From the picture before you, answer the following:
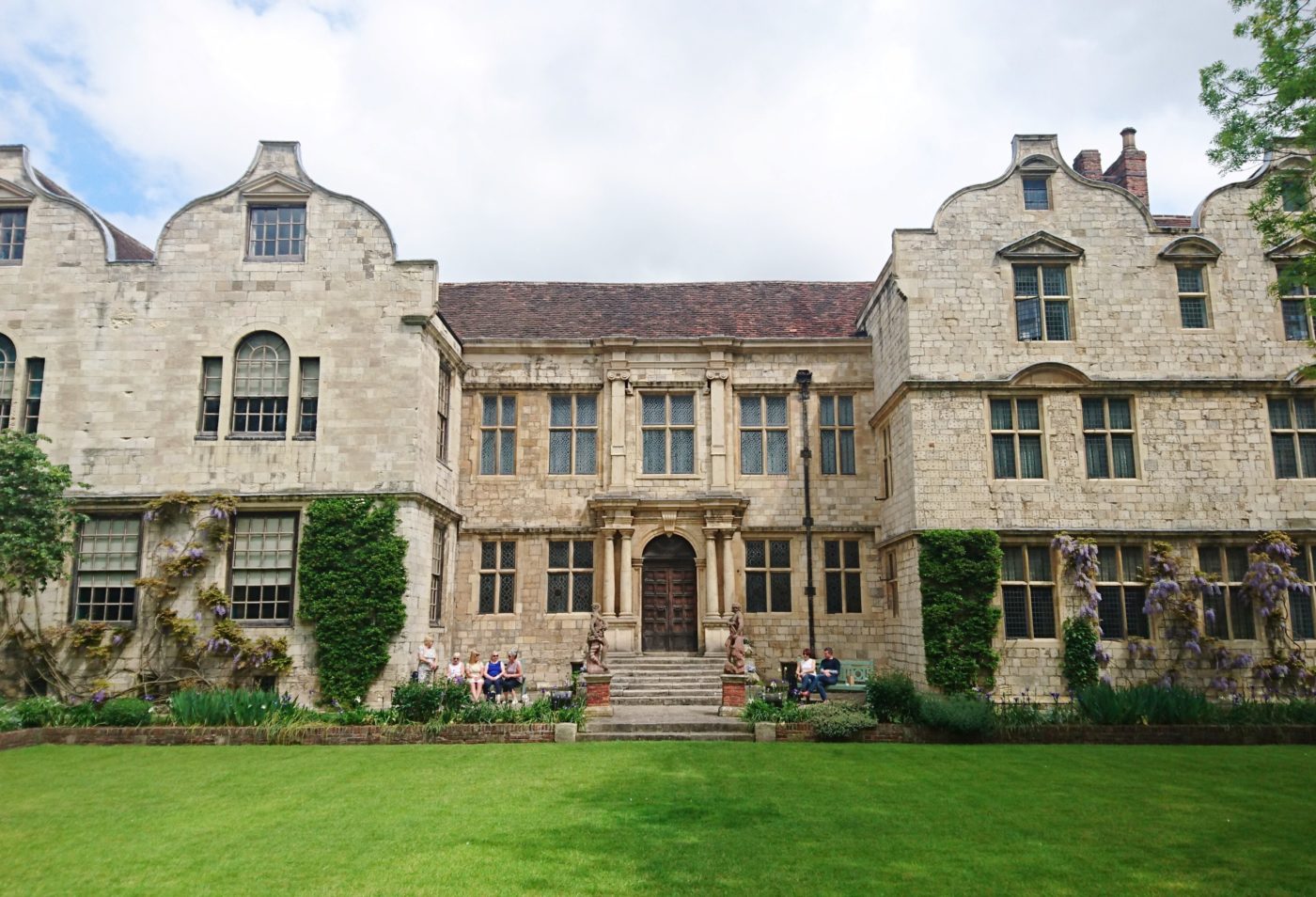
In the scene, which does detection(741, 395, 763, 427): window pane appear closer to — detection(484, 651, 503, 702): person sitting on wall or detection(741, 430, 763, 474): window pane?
detection(741, 430, 763, 474): window pane

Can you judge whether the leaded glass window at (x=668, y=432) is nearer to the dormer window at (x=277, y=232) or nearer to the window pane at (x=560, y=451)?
the window pane at (x=560, y=451)

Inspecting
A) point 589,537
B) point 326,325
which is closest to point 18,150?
point 326,325

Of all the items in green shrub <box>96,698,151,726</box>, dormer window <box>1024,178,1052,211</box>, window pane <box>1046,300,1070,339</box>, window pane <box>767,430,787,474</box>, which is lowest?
green shrub <box>96,698,151,726</box>

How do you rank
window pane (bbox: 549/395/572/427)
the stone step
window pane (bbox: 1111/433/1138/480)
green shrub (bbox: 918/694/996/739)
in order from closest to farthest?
green shrub (bbox: 918/694/996/739) < the stone step < window pane (bbox: 1111/433/1138/480) < window pane (bbox: 549/395/572/427)

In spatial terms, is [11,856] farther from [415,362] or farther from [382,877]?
[415,362]

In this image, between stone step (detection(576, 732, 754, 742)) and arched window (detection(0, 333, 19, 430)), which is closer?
stone step (detection(576, 732, 754, 742))

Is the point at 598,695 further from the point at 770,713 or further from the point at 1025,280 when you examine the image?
the point at 1025,280

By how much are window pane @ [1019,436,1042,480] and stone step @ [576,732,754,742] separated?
8184 millimetres

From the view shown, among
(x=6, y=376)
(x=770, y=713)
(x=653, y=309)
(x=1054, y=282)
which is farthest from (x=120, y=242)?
(x=1054, y=282)

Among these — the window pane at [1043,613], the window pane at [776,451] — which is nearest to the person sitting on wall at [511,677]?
the window pane at [776,451]

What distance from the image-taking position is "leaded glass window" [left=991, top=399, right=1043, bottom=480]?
18.3m

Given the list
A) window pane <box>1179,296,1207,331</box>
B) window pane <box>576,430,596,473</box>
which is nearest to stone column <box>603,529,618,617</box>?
window pane <box>576,430,596,473</box>

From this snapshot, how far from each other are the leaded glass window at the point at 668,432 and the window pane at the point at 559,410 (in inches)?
70.8

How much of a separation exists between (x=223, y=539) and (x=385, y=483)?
328cm
